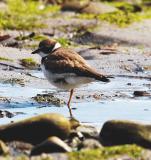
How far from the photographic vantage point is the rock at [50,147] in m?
6.86

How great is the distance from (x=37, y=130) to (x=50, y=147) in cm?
48

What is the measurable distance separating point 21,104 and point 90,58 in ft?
11.9

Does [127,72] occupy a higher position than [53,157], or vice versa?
[53,157]

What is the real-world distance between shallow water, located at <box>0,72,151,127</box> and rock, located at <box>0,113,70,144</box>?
112 centimetres

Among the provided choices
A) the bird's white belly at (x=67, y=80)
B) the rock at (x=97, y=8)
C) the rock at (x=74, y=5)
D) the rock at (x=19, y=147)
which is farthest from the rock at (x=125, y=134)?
the rock at (x=74, y=5)

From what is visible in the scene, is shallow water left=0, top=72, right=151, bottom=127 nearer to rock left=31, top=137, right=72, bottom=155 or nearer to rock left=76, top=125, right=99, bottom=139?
rock left=76, top=125, right=99, bottom=139

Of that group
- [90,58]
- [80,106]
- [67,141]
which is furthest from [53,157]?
[90,58]

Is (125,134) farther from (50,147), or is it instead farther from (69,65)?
(69,65)

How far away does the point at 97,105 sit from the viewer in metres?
9.85

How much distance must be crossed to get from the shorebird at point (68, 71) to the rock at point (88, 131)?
4.99 ft

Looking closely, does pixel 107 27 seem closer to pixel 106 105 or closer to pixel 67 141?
pixel 106 105

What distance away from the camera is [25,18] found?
17953 mm

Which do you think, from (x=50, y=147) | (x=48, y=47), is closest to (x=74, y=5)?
(x=48, y=47)

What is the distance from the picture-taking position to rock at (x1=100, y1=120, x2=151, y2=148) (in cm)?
727
